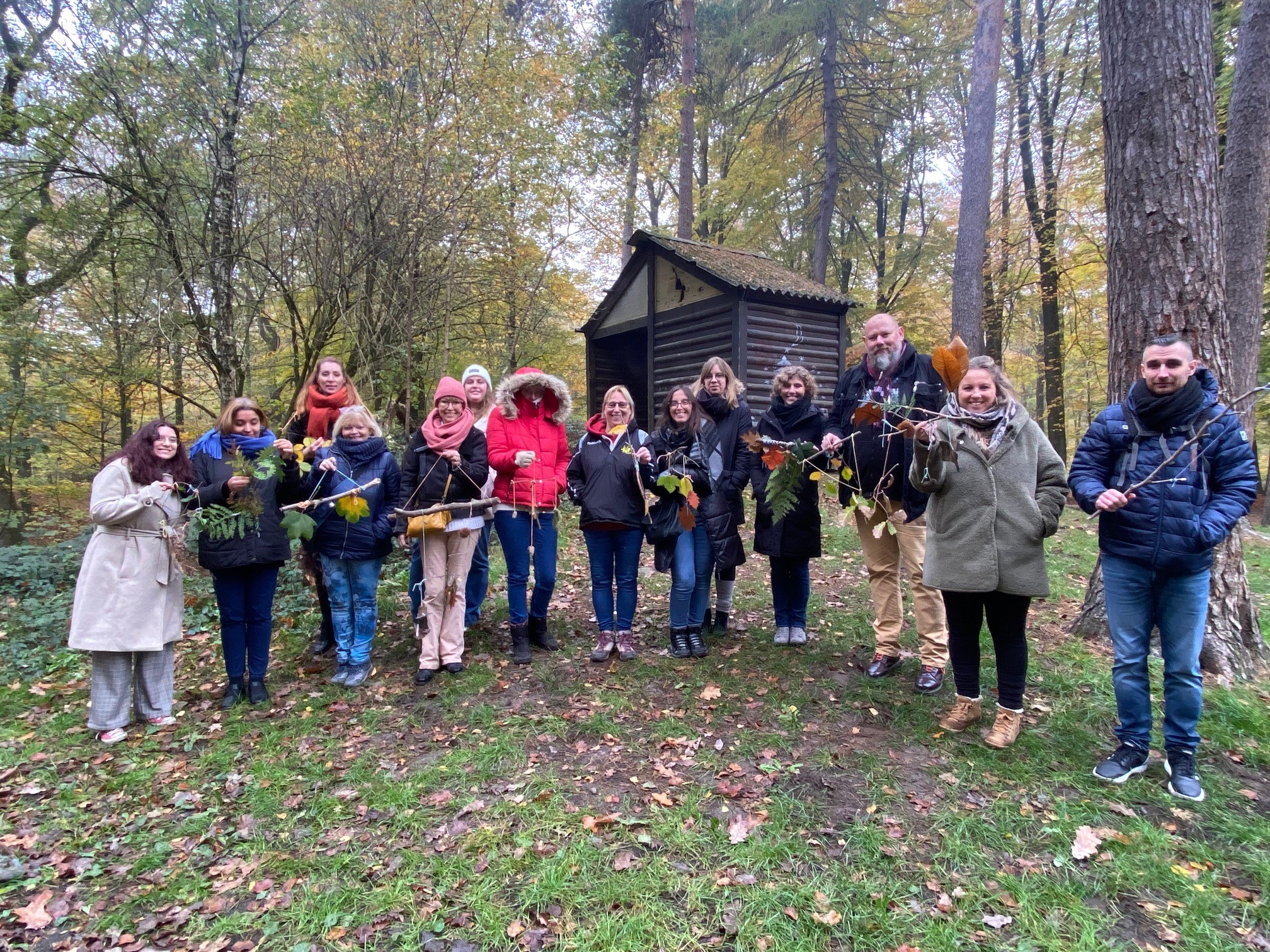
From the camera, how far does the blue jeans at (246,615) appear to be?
12.7 feet

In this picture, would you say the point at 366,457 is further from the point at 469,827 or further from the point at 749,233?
the point at 749,233

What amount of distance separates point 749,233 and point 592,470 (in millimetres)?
16110

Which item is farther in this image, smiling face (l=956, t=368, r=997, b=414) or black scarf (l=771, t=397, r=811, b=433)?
black scarf (l=771, t=397, r=811, b=433)

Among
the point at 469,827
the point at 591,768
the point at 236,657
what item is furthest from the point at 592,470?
the point at 236,657

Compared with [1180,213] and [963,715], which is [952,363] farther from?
[1180,213]

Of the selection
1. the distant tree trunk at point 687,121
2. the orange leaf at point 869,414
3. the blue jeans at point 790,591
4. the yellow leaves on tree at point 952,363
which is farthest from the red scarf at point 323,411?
the distant tree trunk at point 687,121

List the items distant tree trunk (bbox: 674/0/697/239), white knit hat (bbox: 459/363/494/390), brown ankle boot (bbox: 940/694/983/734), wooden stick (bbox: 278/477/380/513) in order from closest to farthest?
brown ankle boot (bbox: 940/694/983/734), wooden stick (bbox: 278/477/380/513), white knit hat (bbox: 459/363/494/390), distant tree trunk (bbox: 674/0/697/239)

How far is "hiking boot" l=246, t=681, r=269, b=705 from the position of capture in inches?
158

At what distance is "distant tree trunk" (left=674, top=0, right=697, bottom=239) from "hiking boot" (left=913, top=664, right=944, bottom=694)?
12258mm

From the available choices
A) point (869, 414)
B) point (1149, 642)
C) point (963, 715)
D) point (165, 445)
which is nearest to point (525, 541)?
point (165, 445)

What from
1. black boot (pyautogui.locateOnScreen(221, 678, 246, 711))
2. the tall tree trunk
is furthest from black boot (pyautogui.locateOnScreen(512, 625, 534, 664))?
the tall tree trunk

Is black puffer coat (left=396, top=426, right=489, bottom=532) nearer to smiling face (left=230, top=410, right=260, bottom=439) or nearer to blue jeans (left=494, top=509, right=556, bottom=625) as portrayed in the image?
blue jeans (left=494, top=509, right=556, bottom=625)

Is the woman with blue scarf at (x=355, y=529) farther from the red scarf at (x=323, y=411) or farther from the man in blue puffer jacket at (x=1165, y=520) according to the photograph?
the man in blue puffer jacket at (x=1165, y=520)

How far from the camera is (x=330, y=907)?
92.1 inches
